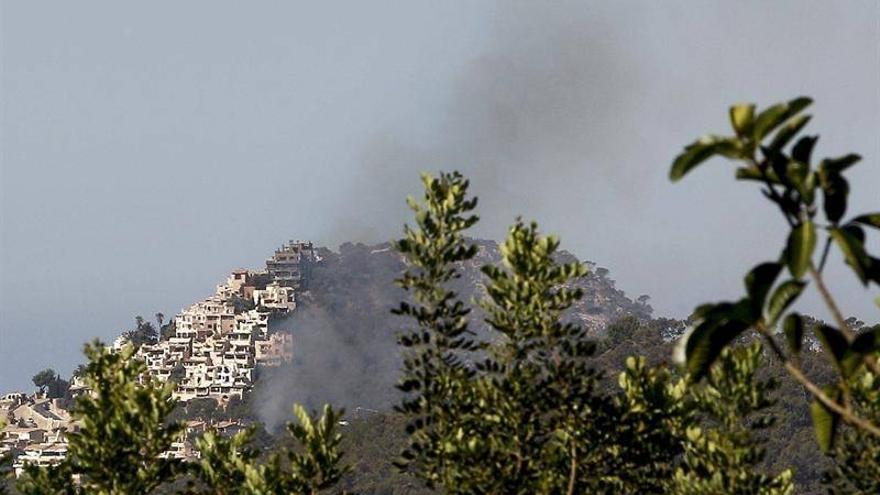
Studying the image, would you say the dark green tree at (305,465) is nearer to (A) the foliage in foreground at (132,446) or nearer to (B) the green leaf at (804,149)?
(A) the foliage in foreground at (132,446)

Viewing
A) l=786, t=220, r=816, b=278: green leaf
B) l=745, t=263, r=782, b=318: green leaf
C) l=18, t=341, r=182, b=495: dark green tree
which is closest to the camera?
l=786, t=220, r=816, b=278: green leaf

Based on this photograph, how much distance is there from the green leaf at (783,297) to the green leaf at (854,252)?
294 millimetres

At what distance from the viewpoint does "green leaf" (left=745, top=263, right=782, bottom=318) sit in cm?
823

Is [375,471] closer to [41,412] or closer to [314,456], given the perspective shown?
[41,412]

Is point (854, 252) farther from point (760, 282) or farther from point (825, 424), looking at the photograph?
point (825, 424)

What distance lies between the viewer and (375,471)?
149625mm

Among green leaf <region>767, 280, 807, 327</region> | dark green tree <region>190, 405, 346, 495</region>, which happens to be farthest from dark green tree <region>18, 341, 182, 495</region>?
green leaf <region>767, 280, 807, 327</region>

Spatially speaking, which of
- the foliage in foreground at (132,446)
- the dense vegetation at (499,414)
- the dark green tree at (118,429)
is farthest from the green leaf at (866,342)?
the dark green tree at (118,429)

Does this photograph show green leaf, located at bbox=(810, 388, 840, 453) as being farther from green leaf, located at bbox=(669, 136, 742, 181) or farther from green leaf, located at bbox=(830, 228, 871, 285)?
green leaf, located at bbox=(669, 136, 742, 181)

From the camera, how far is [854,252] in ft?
26.4

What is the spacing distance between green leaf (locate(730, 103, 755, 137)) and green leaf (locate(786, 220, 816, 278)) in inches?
22.7

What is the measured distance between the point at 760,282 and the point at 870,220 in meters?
0.72

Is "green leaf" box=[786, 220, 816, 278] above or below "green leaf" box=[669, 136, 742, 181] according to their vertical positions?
below

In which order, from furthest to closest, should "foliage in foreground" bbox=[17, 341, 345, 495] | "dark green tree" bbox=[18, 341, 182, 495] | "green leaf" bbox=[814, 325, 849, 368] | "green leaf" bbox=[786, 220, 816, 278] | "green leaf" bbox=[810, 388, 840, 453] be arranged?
"dark green tree" bbox=[18, 341, 182, 495], "foliage in foreground" bbox=[17, 341, 345, 495], "green leaf" bbox=[810, 388, 840, 453], "green leaf" bbox=[814, 325, 849, 368], "green leaf" bbox=[786, 220, 816, 278]
